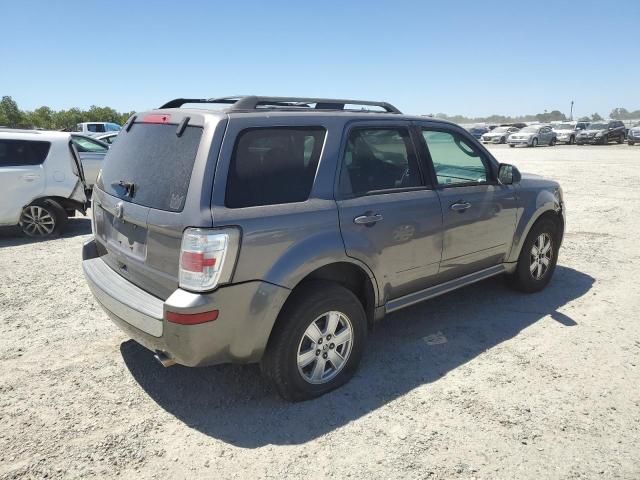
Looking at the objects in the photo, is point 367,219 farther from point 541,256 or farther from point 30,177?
point 30,177

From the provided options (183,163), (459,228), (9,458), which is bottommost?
(9,458)

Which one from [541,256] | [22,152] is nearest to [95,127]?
[22,152]

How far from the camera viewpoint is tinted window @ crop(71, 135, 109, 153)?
11180 millimetres

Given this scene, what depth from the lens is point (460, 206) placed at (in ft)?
12.8

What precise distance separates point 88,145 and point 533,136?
101 ft

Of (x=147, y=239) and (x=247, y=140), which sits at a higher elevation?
(x=247, y=140)

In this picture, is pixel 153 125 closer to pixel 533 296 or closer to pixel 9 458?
pixel 9 458

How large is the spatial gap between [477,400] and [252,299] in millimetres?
1659

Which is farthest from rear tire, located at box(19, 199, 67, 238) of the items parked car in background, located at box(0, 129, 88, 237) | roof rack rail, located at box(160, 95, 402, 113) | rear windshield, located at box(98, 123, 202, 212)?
roof rack rail, located at box(160, 95, 402, 113)

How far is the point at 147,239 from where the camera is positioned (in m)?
2.89

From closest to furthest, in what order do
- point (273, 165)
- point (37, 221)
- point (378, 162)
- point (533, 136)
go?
point (273, 165), point (378, 162), point (37, 221), point (533, 136)

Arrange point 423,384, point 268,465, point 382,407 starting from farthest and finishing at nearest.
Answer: point 423,384
point 382,407
point 268,465

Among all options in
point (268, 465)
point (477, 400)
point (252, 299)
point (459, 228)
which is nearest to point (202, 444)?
point (268, 465)

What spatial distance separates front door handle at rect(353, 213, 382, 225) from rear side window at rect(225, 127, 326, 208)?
40 centimetres
